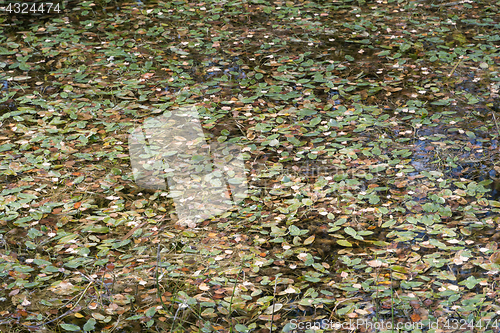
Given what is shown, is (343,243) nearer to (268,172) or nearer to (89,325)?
(268,172)

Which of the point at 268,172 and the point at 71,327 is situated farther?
the point at 268,172

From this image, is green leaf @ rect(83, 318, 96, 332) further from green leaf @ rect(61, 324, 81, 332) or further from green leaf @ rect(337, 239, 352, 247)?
green leaf @ rect(337, 239, 352, 247)

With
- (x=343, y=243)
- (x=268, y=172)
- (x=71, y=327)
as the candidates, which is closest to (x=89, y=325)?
(x=71, y=327)

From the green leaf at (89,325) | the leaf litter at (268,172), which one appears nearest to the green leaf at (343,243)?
the leaf litter at (268,172)

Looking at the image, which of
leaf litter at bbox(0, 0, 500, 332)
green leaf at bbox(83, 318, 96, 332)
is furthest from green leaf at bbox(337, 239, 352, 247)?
green leaf at bbox(83, 318, 96, 332)

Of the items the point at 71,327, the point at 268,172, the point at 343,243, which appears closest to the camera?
the point at 71,327

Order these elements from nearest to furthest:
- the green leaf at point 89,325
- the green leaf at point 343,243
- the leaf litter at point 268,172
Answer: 1. the green leaf at point 89,325
2. the leaf litter at point 268,172
3. the green leaf at point 343,243

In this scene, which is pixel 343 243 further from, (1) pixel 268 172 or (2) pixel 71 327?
(2) pixel 71 327

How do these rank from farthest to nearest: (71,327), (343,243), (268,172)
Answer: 1. (268,172)
2. (343,243)
3. (71,327)

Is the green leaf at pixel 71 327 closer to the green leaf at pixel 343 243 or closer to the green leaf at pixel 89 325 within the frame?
the green leaf at pixel 89 325

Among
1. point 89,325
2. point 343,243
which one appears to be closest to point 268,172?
point 343,243

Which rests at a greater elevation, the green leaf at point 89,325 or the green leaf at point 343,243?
the green leaf at point 343,243

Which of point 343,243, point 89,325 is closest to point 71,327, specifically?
point 89,325

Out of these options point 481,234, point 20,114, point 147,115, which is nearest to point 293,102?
point 147,115
